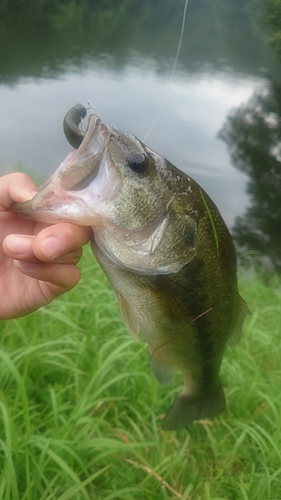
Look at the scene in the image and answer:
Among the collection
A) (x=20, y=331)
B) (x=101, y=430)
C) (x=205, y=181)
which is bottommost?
(x=101, y=430)

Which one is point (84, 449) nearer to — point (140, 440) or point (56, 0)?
point (140, 440)

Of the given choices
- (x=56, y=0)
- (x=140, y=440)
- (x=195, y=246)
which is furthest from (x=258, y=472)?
(x=56, y=0)

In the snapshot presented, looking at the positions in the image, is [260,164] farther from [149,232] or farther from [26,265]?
[26,265]

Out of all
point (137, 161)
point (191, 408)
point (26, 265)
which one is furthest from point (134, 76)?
point (26, 265)

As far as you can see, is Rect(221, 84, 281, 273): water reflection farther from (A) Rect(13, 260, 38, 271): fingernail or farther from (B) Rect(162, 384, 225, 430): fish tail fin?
(A) Rect(13, 260, 38, 271): fingernail

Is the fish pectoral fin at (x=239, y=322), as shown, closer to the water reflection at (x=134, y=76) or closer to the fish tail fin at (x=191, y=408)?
the fish tail fin at (x=191, y=408)

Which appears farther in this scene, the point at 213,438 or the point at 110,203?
the point at 213,438

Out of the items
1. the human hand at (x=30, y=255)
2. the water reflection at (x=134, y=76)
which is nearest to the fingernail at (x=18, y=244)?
the human hand at (x=30, y=255)
